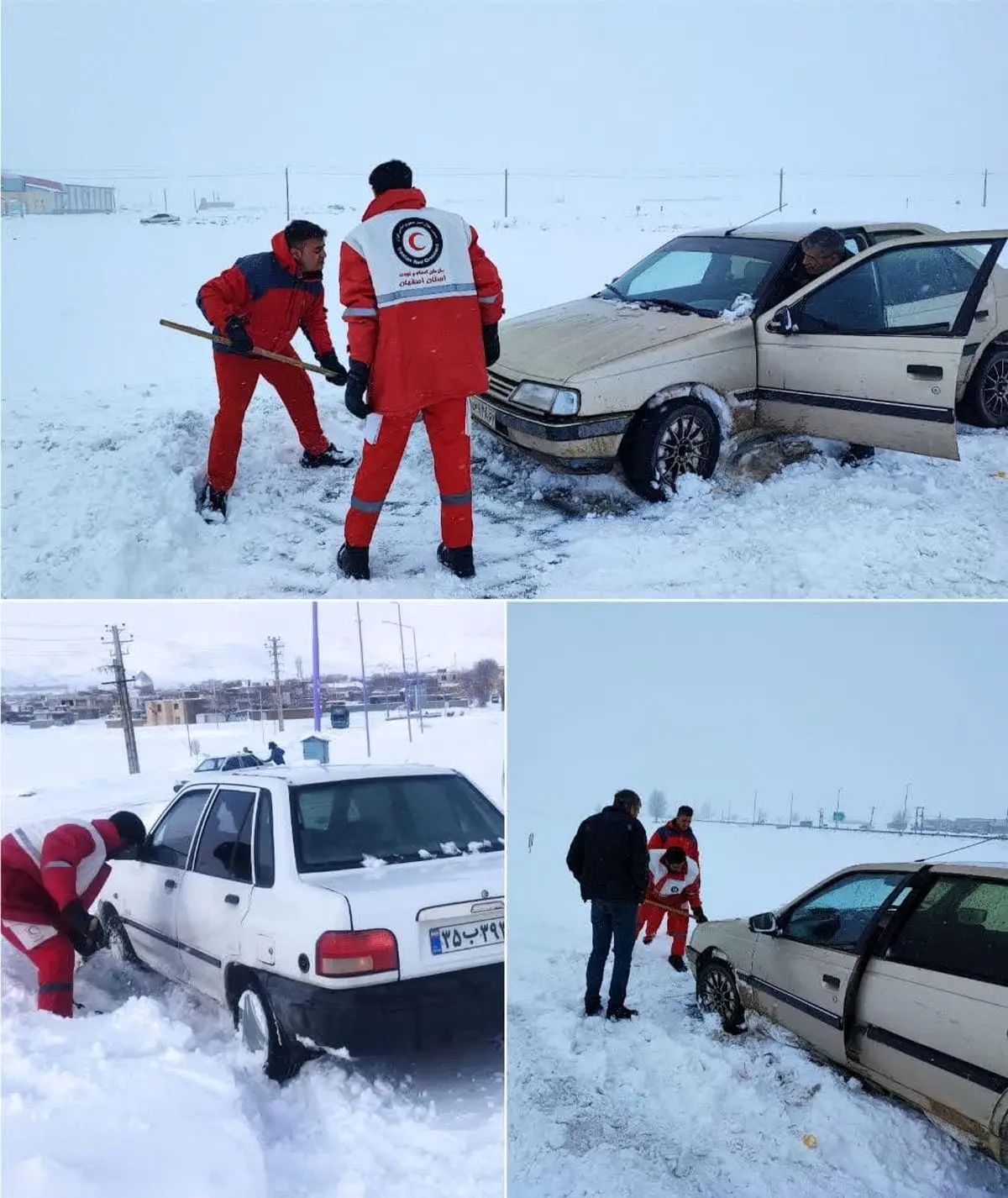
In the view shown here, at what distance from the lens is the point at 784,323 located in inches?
181

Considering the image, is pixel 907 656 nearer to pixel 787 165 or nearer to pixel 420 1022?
pixel 420 1022

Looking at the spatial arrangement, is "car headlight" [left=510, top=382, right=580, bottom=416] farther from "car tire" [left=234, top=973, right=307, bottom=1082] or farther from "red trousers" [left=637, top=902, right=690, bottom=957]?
"car tire" [left=234, top=973, right=307, bottom=1082]

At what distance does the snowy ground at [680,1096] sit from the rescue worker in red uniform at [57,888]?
142cm

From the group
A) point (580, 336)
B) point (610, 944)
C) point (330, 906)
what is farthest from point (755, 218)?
point (330, 906)

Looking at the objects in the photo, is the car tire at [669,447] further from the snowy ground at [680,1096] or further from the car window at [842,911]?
the car window at [842,911]

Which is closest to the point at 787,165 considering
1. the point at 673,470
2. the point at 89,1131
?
the point at 673,470

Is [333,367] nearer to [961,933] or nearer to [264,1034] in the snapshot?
[264,1034]

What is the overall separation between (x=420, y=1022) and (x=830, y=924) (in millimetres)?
1412

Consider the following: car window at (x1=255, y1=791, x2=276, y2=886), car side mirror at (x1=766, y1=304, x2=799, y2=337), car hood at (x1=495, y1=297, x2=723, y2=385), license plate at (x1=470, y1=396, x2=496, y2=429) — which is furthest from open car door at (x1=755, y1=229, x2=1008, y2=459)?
car window at (x1=255, y1=791, x2=276, y2=886)

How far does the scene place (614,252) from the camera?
5668 millimetres

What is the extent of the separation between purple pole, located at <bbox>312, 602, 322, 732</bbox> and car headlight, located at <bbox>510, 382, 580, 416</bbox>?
140cm

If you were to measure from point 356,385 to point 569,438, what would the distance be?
1011 millimetres

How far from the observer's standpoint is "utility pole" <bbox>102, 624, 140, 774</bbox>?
3.22 m

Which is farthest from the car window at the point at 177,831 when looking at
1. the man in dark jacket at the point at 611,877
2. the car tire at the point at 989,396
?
the car tire at the point at 989,396
